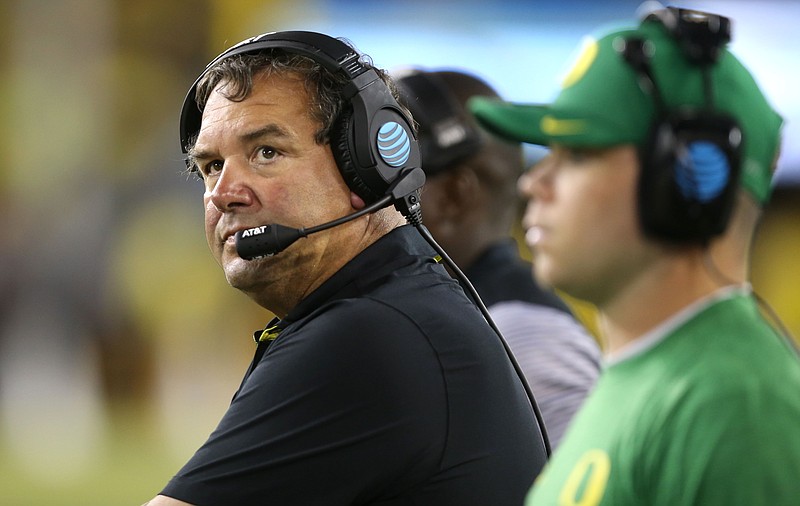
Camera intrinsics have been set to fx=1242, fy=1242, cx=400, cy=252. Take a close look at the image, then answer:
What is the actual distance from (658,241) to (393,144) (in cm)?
78

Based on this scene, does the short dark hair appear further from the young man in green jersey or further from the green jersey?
the green jersey

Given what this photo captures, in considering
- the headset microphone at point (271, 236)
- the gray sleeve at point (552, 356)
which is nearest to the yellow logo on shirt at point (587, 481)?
the headset microphone at point (271, 236)

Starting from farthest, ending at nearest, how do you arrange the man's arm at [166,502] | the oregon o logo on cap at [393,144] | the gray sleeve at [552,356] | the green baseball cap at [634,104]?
the gray sleeve at [552,356], the oregon o logo on cap at [393,144], the man's arm at [166,502], the green baseball cap at [634,104]

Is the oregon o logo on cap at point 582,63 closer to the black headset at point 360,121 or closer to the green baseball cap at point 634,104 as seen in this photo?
the green baseball cap at point 634,104

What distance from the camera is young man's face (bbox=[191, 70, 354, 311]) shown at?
67.1 inches

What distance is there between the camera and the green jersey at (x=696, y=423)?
0.94m

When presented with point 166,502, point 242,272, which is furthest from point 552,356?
point 166,502

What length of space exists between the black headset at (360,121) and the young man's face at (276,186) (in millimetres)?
30

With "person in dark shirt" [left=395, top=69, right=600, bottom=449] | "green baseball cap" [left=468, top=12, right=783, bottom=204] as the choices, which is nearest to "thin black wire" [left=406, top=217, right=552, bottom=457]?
"green baseball cap" [left=468, top=12, right=783, bottom=204]

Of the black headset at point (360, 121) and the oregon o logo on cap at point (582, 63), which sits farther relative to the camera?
the black headset at point (360, 121)

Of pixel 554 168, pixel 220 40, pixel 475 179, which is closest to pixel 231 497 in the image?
pixel 554 168

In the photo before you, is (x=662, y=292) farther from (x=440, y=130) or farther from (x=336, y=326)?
(x=440, y=130)

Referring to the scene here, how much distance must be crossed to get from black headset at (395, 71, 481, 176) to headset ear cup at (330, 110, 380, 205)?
3.21 feet

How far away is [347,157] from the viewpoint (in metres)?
1.72
